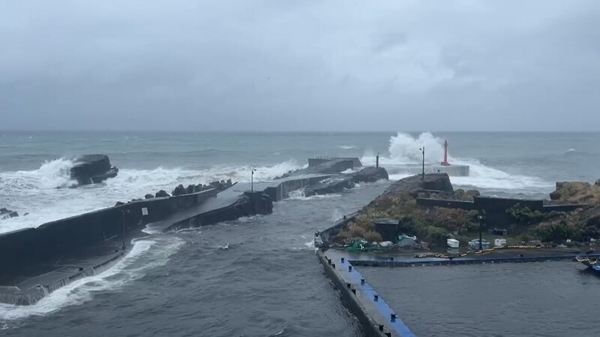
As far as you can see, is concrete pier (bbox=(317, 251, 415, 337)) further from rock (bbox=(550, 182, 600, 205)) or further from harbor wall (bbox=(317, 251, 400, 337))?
rock (bbox=(550, 182, 600, 205))

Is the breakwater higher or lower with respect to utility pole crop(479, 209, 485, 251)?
lower

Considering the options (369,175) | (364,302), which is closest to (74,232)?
(364,302)

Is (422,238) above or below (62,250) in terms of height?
above

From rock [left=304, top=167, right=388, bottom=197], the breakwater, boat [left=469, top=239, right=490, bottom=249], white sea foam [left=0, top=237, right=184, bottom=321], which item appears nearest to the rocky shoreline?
boat [left=469, top=239, right=490, bottom=249]

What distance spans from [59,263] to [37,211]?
1229 cm

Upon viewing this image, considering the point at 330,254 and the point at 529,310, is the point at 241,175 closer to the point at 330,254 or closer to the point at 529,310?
the point at 330,254

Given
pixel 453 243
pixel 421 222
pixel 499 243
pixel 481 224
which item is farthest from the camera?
pixel 421 222

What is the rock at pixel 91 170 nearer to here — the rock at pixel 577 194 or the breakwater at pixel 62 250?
the breakwater at pixel 62 250

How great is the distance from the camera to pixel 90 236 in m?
23.1

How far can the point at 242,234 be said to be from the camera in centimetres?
2630

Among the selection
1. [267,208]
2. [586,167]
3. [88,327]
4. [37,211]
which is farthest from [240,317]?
[586,167]

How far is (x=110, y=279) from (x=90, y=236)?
5.53m

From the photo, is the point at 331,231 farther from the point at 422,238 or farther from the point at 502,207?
the point at 502,207

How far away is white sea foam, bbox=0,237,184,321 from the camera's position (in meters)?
15.4
